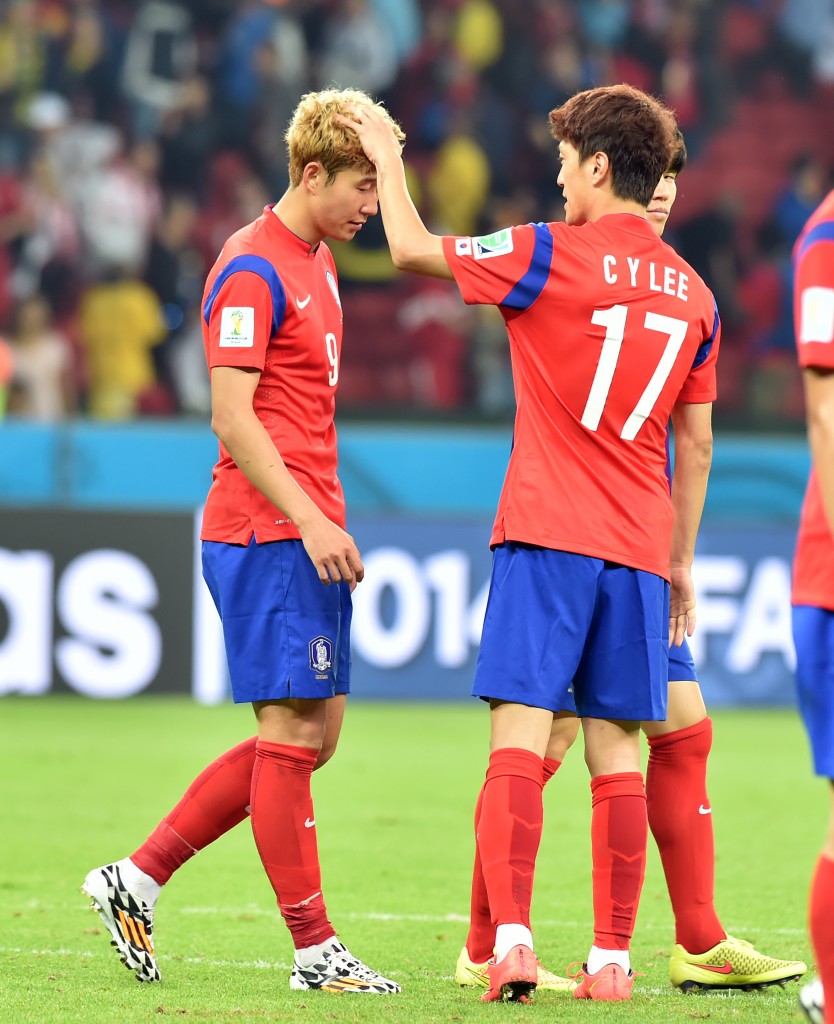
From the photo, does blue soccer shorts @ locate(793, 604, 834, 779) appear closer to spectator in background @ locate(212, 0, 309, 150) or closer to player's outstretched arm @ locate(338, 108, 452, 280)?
player's outstretched arm @ locate(338, 108, 452, 280)

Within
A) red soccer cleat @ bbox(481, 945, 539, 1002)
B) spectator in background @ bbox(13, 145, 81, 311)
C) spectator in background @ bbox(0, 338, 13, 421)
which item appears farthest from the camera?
spectator in background @ bbox(13, 145, 81, 311)

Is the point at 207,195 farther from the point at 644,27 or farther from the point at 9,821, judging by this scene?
the point at 9,821

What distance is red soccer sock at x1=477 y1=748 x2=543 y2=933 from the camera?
12.1ft

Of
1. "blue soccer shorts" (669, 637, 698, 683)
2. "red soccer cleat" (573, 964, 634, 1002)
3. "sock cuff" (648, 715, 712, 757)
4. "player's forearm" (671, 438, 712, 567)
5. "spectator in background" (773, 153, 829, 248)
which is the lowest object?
"red soccer cleat" (573, 964, 634, 1002)

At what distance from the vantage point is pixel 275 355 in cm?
404

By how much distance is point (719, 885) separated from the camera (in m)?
5.57

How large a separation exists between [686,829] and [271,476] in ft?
4.34

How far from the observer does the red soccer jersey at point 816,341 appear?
2.89 metres

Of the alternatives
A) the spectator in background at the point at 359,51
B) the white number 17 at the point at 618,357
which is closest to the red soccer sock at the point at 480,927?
the white number 17 at the point at 618,357

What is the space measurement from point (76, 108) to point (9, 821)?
8234 millimetres

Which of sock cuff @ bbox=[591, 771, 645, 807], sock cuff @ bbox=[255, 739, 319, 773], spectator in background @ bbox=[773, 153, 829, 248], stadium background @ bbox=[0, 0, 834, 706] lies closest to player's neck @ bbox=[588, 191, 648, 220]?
sock cuff @ bbox=[591, 771, 645, 807]

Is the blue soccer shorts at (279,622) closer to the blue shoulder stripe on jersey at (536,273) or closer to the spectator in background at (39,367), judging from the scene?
the blue shoulder stripe on jersey at (536,273)

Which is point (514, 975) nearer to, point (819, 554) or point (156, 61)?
point (819, 554)

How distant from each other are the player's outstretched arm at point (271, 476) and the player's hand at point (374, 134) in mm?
577
